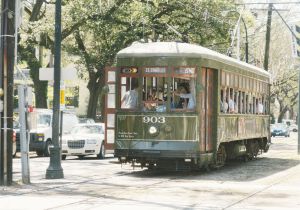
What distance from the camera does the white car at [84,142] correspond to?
2607 cm

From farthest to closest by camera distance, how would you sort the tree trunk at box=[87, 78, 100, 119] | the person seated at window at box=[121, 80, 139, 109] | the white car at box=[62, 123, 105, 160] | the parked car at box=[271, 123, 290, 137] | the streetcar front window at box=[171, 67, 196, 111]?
1. the parked car at box=[271, 123, 290, 137]
2. the tree trunk at box=[87, 78, 100, 119]
3. the white car at box=[62, 123, 105, 160]
4. the person seated at window at box=[121, 80, 139, 109]
5. the streetcar front window at box=[171, 67, 196, 111]

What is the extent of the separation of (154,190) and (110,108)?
466 centimetres

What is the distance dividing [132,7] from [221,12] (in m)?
4.93

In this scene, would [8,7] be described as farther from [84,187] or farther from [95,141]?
[95,141]

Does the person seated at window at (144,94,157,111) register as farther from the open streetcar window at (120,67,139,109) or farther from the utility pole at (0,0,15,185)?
the utility pole at (0,0,15,185)

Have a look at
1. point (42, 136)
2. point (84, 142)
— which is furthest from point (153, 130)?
point (42, 136)

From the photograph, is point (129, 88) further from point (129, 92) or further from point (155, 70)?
point (155, 70)

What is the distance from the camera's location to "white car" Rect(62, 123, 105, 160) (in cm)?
2607

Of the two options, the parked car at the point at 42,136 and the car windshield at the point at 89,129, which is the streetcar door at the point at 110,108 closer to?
the car windshield at the point at 89,129

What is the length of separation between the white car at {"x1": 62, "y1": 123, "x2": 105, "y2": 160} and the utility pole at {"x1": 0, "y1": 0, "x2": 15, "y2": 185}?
10929 mm

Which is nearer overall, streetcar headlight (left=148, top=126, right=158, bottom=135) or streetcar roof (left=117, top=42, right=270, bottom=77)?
streetcar headlight (left=148, top=126, right=158, bottom=135)

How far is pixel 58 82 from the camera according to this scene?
55.8 feet

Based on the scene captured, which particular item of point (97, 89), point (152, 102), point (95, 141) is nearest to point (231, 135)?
point (152, 102)

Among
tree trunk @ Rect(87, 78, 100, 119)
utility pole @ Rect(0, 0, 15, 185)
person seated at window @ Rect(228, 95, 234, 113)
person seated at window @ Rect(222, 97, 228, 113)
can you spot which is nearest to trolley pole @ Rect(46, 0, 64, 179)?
utility pole @ Rect(0, 0, 15, 185)
